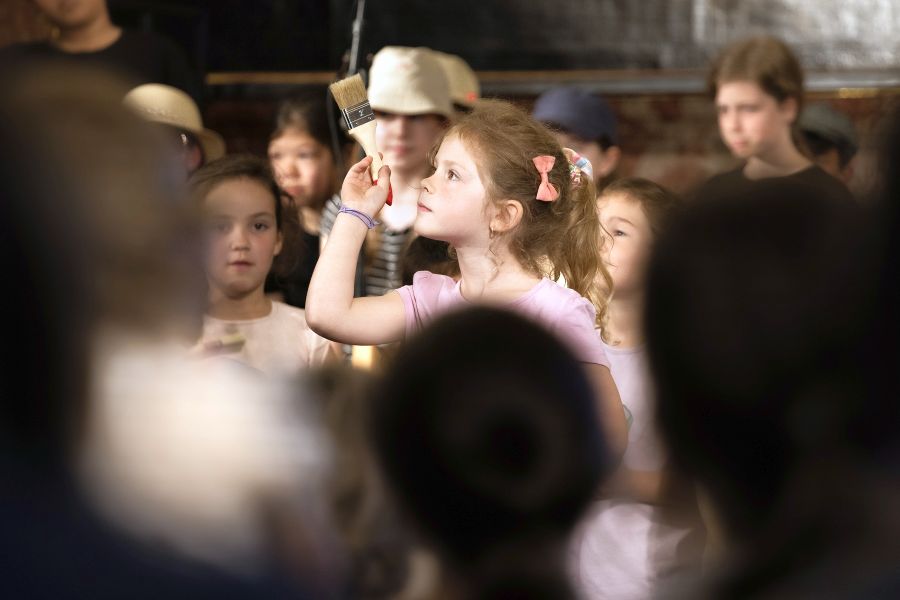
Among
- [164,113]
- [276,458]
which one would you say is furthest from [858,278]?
[164,113]

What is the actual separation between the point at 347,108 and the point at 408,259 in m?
0.54

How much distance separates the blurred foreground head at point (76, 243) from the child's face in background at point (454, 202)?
1117mm

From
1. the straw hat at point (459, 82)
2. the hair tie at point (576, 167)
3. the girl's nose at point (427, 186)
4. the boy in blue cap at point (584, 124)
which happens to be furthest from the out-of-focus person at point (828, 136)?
the girl's nose at point (427, 186)

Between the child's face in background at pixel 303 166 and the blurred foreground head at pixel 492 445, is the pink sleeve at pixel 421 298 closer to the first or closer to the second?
the blurred foreground head at pixel 492 445

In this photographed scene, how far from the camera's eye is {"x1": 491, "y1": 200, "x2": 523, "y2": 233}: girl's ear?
1735 mm

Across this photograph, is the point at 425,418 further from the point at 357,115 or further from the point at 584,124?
the point at 584,124

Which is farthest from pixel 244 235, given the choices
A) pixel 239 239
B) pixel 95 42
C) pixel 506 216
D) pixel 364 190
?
pixel 95 42

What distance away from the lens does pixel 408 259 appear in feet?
7.23

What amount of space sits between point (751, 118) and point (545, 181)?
3.54 ft

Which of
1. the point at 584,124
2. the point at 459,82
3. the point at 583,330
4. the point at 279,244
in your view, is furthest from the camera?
the point at 459,82

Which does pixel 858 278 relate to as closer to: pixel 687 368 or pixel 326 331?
pixel 687 368

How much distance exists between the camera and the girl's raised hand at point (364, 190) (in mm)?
1712

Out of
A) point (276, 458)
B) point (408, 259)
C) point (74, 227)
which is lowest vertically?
point (408, 259)

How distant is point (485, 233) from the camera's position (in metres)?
1.72
